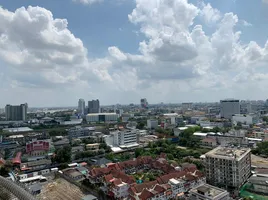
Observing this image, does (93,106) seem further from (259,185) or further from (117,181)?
(259,185)

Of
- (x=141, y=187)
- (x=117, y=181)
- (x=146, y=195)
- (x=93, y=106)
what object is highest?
(x=93, y=106)

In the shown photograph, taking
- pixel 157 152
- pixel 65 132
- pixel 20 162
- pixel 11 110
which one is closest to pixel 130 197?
pixel 157 152

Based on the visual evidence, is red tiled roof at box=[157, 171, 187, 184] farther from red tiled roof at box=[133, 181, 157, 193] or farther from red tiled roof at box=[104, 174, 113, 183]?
red tiled roof at box=[104, 174, 113, 183]

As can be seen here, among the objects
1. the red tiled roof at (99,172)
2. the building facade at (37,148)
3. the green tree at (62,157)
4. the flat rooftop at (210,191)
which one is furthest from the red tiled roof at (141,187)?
the building facade at (37,148)

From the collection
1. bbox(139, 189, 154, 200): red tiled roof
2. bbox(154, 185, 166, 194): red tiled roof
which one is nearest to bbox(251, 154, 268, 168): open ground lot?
bbox(154, 185, 166, 194): red tiled roof

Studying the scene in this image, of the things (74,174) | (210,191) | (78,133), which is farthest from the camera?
(78,133)

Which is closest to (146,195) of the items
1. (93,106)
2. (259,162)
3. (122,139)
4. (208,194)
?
(208,194)

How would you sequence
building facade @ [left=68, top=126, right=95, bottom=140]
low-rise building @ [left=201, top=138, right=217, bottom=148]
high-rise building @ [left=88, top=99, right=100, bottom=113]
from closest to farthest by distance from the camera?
low-rise building @ [left=201, top=138, right=217, bottom=148] < building facade @ [left=68, top=126, right=95, bottom=140] < high-rise building @ [left=88, top=99, right=100, bottom=113]
